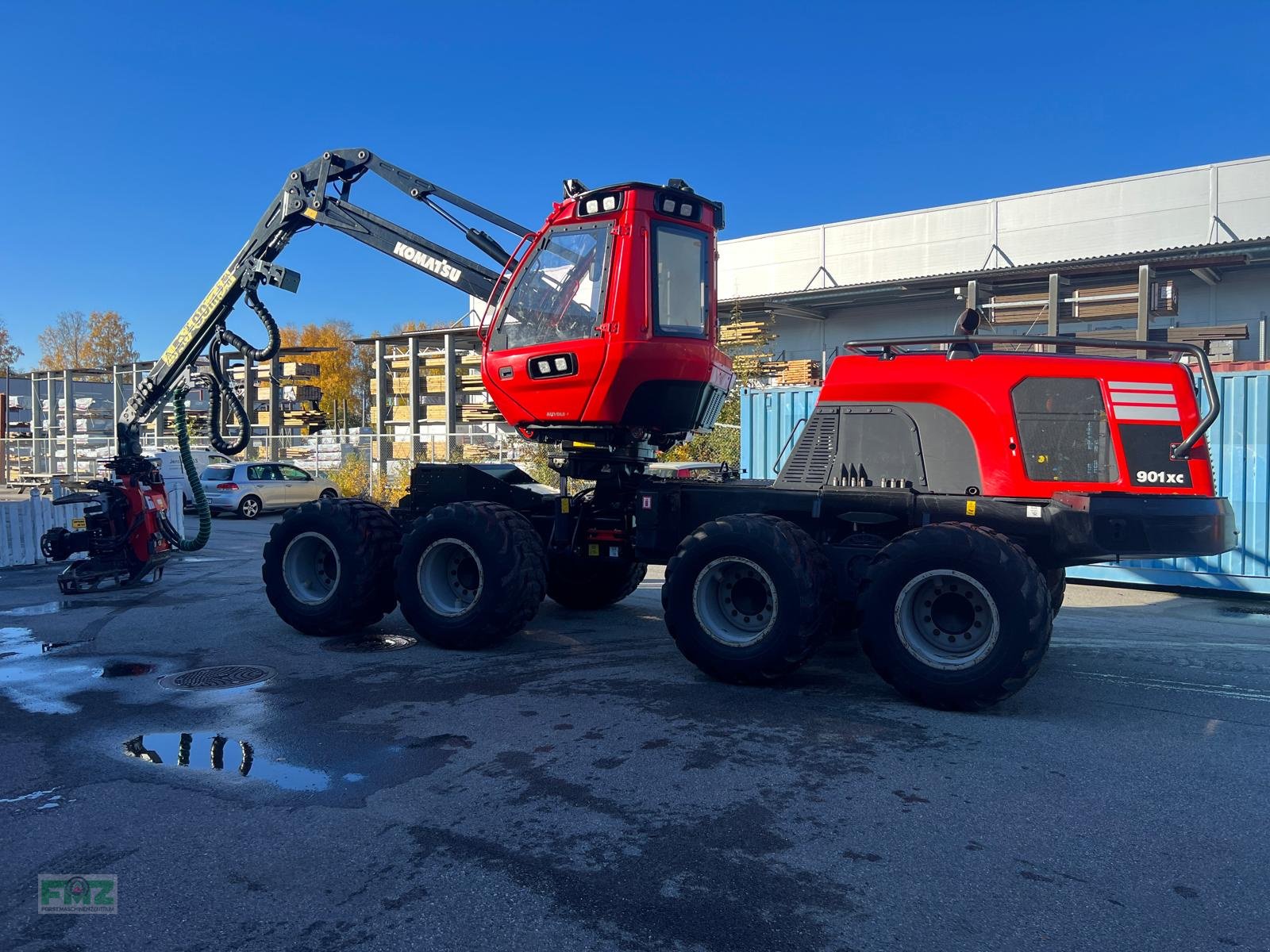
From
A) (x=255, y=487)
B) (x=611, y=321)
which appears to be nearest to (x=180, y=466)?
(x=255, y=487)

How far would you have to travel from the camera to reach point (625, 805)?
457 centimetres

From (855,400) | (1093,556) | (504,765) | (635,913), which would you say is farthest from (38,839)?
(1093,556)

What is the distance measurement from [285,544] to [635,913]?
6126 mm

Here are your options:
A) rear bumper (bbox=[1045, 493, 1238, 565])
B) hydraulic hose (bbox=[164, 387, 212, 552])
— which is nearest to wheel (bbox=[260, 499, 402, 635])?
hydraulic hose (bbox=[164, 387, 212, 552])

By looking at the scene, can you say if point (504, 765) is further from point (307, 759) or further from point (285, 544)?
point (285, 544)

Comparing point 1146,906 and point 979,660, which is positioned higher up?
point 979,660

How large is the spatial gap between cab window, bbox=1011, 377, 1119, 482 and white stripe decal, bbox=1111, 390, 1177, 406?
10cm

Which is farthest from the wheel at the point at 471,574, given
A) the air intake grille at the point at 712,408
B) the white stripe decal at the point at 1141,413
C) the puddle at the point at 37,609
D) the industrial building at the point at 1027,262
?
the industrial building at the point at 1027,262

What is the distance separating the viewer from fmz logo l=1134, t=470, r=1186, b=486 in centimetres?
617

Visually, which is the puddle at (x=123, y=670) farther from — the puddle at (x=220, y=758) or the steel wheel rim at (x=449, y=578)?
the steel wheel rim at (x=449, y=578)

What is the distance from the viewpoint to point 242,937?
3.37m

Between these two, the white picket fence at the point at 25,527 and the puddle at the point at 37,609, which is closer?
the puddle at the point at 37,609

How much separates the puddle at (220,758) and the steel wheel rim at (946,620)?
3633mm

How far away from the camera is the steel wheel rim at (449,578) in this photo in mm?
7938
